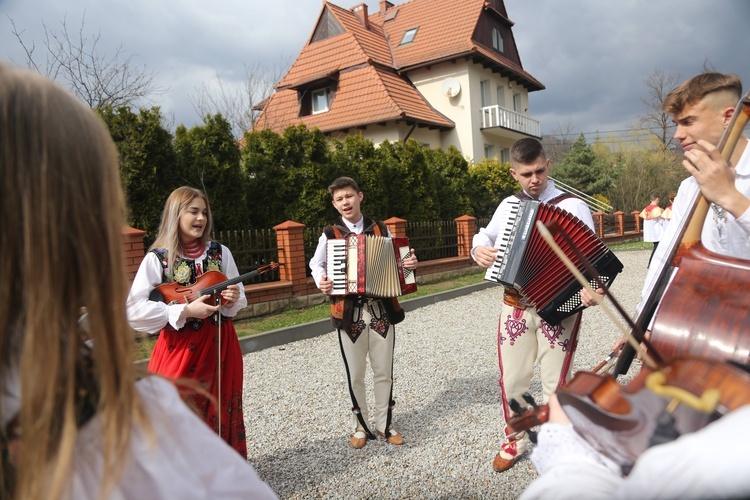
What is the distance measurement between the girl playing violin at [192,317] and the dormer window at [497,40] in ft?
70.3

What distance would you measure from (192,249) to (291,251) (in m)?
5.09

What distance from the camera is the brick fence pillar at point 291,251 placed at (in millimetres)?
8086

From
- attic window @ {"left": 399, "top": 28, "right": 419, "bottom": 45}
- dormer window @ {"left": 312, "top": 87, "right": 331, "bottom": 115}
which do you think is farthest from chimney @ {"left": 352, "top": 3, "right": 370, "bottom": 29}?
dormer window @ {"left": 312, "top": 87, "right": 331, "bottom": 115}

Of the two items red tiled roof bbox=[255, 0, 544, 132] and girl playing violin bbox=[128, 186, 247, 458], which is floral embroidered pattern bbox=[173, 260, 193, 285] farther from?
red tiled roof bbox=[255, 0, 544, 132]

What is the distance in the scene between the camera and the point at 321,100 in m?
19.8

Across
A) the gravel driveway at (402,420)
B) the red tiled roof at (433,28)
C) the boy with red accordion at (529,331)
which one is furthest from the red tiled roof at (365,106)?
the boy with red accordion at (529,331)

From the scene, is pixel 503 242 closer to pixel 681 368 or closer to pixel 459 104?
pixel 681 368

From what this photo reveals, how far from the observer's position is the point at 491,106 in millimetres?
20172

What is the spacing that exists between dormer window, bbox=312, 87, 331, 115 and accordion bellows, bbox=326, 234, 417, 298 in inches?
665

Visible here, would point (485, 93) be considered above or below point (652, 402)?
above

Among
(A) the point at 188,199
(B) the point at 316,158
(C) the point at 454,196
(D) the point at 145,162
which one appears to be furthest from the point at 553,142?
(A) the point at 188,199

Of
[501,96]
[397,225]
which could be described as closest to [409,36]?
[501,96]

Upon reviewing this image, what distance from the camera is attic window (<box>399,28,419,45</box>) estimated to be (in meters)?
21.2

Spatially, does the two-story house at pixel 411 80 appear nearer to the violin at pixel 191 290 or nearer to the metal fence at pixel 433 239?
the metal fence at pixel 433 239
